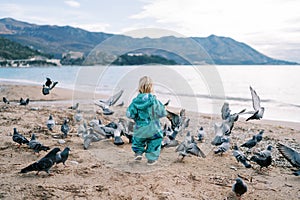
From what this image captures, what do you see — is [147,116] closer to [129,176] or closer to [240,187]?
[129,176]

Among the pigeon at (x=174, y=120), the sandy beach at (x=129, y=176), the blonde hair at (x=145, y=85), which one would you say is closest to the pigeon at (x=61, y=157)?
the sandy beach at (x=129, y=176)

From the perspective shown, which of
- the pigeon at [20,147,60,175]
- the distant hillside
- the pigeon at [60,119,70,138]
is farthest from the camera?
the distant hillside

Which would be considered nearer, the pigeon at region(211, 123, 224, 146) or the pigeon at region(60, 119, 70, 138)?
the pigeon at region(211, 123, 224, 146)

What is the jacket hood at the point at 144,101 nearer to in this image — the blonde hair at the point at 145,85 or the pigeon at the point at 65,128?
the blonde hair at the point at 145,85

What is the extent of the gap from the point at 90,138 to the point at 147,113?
1995 millimetres

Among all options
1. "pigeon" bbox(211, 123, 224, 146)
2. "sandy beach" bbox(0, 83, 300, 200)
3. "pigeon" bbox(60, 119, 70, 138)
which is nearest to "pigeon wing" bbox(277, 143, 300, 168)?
"sandy beach" bbox(0, 83, 300, 200)

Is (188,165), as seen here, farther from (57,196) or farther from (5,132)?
(5,132)

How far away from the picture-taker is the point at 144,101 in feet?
18.9

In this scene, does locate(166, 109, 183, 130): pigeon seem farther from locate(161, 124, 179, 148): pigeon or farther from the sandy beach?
the sandy beach

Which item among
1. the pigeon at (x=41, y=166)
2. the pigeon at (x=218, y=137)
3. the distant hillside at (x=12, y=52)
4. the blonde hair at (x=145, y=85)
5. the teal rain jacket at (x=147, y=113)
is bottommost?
the pigeon at (x=41, y=166)

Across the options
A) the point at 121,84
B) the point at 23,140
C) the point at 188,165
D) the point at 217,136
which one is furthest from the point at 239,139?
the point at 121,84

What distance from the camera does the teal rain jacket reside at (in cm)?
575

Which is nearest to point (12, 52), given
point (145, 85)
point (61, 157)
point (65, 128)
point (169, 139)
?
point (65, 128)

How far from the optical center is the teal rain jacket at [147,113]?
5.75 m
